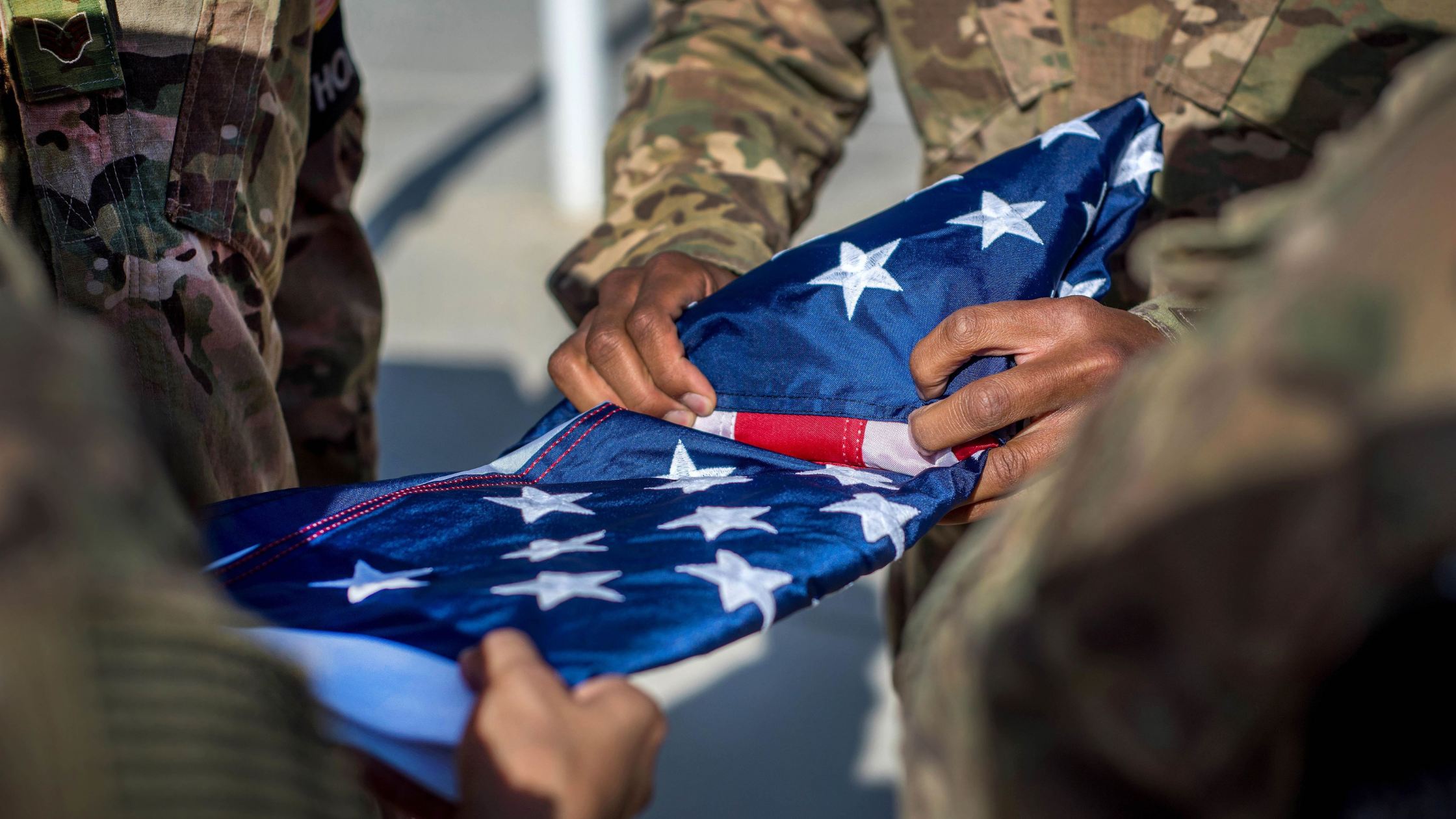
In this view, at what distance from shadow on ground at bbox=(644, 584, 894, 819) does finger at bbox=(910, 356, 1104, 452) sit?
1060 mm

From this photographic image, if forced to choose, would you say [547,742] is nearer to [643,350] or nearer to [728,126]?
[643,350]

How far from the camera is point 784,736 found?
69.6 inches

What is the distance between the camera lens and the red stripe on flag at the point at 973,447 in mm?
823

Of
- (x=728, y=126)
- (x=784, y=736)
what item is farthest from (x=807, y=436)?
(x=784, y=736)

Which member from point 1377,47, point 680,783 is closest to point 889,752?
point 680,783

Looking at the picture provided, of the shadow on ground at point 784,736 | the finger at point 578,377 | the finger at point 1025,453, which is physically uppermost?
the finger at point 578,377

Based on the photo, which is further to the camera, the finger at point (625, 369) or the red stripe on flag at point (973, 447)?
the finger at point (625, 369)

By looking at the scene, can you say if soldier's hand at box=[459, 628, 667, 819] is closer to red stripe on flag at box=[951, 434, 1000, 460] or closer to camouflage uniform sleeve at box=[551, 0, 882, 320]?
red stripe on flag at box=[951, 434, 1000, 460]

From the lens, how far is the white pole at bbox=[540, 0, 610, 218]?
3336 millimetres

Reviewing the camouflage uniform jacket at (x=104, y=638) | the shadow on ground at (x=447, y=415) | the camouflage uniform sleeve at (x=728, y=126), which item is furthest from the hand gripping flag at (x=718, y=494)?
the shadow on ground at (x=447, y=415)

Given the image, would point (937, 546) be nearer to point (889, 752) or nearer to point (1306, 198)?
point (889, 752)

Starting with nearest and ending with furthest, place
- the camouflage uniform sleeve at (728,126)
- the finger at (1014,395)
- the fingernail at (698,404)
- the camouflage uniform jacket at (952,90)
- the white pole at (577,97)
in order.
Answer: the finger at (1014,395) → the fingernail at (698,404) → the camouflage uniform jacket at (952,90) → the camouflage uniform sleeve at (728,126) → the white pole at (577,97)

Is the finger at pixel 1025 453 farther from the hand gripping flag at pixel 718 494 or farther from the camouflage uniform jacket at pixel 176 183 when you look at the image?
the camouflage uniform jacket at pixel 176 183

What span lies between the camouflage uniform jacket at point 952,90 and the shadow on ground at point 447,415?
1430 mm
